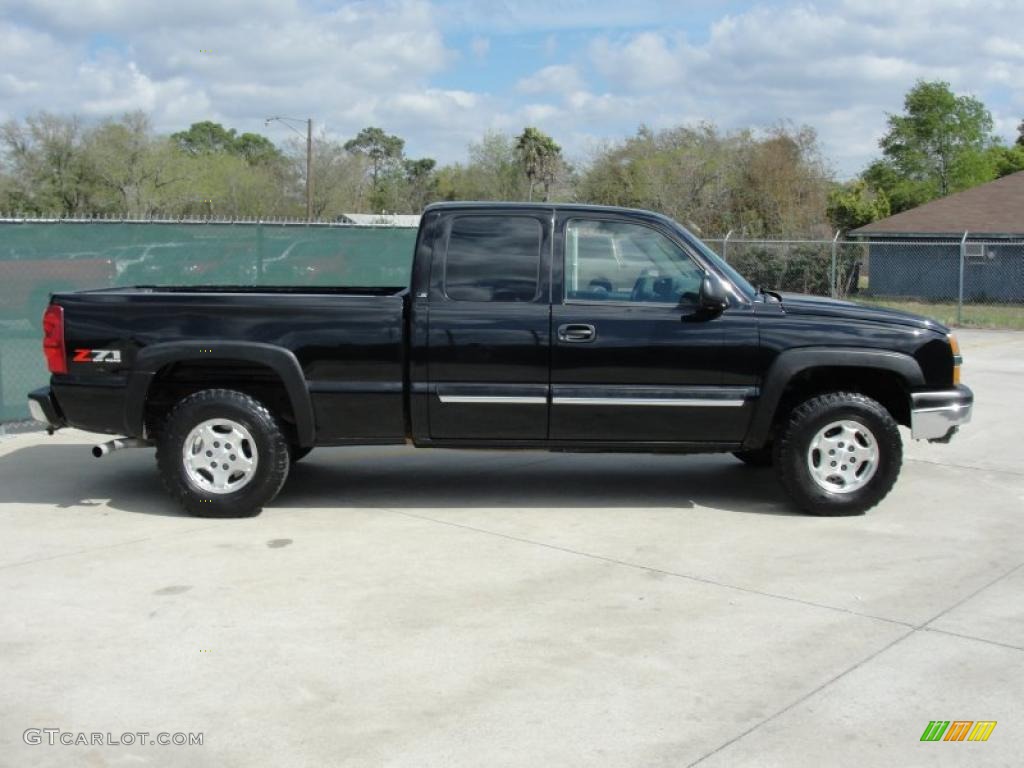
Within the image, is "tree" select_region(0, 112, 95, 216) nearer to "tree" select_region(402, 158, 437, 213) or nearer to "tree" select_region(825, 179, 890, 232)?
"tree" select_region(402, 158, 437, 213)

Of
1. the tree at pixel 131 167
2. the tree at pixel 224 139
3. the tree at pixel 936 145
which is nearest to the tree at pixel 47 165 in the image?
the tree at pixel 131 167

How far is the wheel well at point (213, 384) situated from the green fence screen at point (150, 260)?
10.6 feet

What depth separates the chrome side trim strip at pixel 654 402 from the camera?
6.87 meters

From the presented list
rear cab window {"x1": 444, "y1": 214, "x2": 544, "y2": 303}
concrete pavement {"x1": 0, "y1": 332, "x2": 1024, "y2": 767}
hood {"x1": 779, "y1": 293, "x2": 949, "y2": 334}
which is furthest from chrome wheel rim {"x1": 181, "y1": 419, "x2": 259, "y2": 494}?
hood {"x1": 779, "y1": 293, "x2": 949, "y2": 334}

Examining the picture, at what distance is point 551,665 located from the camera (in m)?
4.66

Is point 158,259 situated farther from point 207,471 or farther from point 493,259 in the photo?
point 493,259

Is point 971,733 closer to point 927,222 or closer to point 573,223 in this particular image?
point 573,223

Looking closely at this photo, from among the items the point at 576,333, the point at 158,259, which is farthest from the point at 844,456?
the point at 158,259

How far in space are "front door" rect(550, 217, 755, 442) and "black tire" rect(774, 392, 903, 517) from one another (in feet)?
1.13

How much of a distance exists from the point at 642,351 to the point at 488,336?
3.13 feet

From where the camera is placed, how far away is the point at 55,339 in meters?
6.98

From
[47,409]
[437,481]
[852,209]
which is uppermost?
[852,209]

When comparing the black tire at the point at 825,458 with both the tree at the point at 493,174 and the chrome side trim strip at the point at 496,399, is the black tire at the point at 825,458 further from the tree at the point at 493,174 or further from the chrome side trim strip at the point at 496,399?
the tree at the point at 493,174

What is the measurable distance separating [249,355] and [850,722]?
420cm
